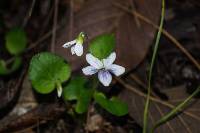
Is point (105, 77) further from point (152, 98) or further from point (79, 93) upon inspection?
point (152, 98)

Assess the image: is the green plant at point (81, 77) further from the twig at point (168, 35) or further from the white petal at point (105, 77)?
the twig at point (168, 35)

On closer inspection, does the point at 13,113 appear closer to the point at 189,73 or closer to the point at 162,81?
the point at 162,81

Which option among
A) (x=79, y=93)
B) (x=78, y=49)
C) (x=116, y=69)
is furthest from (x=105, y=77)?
(x=79, y=93)

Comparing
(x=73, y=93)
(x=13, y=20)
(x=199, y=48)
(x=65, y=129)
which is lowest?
(x=65, y=129)

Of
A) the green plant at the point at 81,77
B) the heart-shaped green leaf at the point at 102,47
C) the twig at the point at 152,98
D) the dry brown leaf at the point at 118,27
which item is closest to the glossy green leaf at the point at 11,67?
the dry brown leaf at the point at 118,27

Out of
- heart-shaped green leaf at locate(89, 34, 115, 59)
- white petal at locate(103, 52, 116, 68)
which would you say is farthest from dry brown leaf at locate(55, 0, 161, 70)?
white petal at locate(103, 52, 116, 68)

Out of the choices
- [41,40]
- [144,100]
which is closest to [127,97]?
[144,100]
